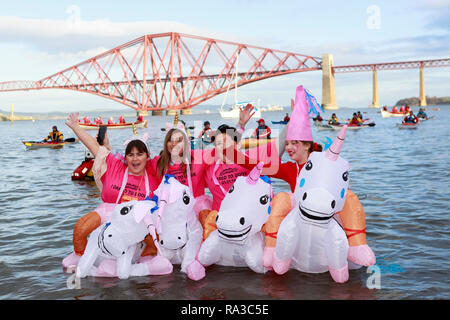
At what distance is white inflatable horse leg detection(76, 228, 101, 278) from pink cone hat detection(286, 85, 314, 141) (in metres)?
1.96

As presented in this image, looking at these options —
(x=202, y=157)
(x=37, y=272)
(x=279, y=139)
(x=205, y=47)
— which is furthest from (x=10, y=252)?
(x=205, y=47)

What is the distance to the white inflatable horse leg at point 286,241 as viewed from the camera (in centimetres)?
345

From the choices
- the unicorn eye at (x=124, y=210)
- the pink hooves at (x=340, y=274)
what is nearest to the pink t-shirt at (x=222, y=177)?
the unicorn eye at (x=124, y=210)

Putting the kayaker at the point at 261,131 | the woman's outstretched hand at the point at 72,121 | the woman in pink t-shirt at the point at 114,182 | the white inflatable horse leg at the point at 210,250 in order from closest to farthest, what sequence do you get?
the white inflatable horse leg at the point at 210,250, the woman in pink t-shirt at the point at 114,182, the woman's outstretched hand at the point at 72,121, the kayaker at the point at 261,131

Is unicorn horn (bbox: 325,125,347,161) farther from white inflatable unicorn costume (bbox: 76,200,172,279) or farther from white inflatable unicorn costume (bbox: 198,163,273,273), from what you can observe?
white inflatable unicorn costume (bbox: 76,200,172,279)

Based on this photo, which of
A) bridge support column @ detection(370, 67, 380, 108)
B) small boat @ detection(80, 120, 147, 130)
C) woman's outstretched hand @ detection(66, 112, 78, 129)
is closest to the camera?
woman's outstretched hand @ detection(66, 112, 78, 129)

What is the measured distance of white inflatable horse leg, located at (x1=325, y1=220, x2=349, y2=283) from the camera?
11.1ft

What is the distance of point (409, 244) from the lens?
196 inches

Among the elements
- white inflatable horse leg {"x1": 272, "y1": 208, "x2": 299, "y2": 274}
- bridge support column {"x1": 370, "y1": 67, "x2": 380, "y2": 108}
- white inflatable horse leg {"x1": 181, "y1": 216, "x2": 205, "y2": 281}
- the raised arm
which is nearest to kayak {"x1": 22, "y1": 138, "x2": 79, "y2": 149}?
the raised arm

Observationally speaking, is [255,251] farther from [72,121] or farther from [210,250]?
[72,121]

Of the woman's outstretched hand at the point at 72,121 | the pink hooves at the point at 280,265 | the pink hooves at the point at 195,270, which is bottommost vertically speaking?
the pink hooves at the point at 195,270

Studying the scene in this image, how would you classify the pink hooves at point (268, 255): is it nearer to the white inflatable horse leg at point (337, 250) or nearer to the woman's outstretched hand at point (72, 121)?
the white inflatable horse leg at point (337, 250)
